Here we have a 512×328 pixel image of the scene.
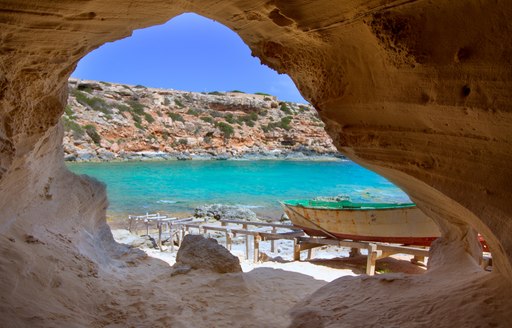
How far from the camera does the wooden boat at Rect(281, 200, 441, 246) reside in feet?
32.6

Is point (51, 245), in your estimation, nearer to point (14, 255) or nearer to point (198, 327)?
point (14, 255)

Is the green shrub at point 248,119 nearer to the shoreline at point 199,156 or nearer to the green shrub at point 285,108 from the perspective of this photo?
the shoreline at point 199,156

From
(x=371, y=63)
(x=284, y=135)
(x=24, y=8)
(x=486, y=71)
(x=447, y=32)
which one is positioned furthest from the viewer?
(x=284, y=135)

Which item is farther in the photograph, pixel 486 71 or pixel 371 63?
pixel 371 63

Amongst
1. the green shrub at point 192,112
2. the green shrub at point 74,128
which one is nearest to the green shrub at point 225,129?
the green shrub at point 192,112

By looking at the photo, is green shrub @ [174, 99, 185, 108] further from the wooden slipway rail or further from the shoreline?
the wooden slipway rail

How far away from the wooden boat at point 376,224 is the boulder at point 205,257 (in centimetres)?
470

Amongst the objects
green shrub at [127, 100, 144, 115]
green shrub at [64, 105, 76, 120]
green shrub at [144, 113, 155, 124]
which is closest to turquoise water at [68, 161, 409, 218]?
green shrub at [144, 113, 155, 124]

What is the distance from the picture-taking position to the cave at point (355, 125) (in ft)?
8.86

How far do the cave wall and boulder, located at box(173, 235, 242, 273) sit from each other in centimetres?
272

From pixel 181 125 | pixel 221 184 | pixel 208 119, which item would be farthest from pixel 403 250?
pixel 208 119

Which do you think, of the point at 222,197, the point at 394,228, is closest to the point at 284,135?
the point at 222,197

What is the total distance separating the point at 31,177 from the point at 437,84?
4923mm

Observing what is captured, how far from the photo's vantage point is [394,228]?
10.3 metres
